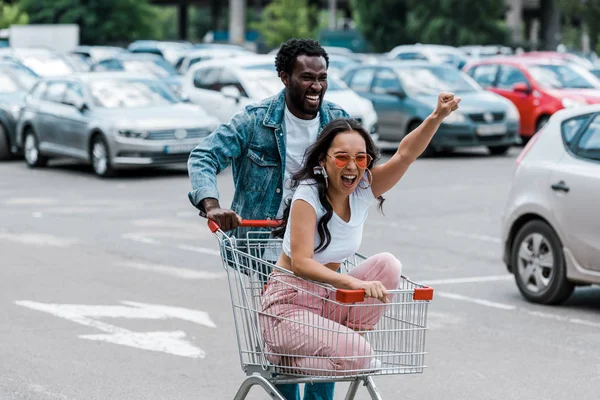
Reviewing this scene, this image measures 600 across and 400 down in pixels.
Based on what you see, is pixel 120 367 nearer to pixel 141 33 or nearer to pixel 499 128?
pixel 499 128

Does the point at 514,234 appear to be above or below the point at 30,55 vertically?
above

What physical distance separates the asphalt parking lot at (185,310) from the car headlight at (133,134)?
2.69 meters

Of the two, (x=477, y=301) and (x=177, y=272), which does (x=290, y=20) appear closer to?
(x=177, y=272)

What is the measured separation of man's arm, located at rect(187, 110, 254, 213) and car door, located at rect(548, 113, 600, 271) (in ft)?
13.2

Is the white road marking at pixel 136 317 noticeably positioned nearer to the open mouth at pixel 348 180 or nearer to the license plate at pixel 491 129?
the open mouth at pixel 348 180

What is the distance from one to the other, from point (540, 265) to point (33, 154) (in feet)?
43.9

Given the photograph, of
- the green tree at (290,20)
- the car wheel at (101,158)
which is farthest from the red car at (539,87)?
the green tree at (290,20)

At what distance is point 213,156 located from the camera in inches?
203

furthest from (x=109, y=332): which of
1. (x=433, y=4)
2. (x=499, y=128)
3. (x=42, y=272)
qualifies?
(x=433, y=4)

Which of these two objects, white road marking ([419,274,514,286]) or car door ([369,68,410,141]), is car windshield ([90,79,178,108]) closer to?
car door ([369,68,410,141])

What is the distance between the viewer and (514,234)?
31.2ft

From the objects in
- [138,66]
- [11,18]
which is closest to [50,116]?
[138,66]

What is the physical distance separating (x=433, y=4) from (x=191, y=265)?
51.3 meters

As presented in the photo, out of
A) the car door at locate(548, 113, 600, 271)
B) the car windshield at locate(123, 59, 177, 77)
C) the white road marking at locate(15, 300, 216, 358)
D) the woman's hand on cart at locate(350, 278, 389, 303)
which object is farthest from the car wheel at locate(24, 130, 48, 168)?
the woman's hand on cart at locate(350, 278, 389, 303)
